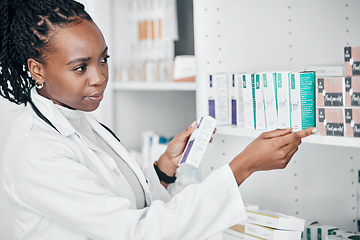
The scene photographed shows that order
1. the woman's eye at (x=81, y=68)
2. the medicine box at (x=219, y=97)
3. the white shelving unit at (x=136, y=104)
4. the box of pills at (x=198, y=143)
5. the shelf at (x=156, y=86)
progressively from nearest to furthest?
the woman's eye at (x=81, y=68) < the box of pills at (x=198, y=143) < the medicine box at (x=219, y=97) < the shelf at (x=156, y=86) < the white shelving unit at (x=136, y=104)

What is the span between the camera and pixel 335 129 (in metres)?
0.99

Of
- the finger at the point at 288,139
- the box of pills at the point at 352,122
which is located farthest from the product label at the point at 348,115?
the finger at the point at 288,139

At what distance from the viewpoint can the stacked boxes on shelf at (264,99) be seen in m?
1.02

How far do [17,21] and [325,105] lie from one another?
2.58 ft

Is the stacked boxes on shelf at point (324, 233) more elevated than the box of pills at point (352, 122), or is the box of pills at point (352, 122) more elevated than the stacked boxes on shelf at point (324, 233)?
the box of pills at point (352, 122)

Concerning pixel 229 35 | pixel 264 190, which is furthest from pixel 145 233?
pixel 229 35

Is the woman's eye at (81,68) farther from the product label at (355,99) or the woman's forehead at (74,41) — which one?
the product label at (355,99)

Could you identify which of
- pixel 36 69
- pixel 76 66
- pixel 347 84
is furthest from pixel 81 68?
pixel 347 84

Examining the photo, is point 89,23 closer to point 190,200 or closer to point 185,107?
point 190,200

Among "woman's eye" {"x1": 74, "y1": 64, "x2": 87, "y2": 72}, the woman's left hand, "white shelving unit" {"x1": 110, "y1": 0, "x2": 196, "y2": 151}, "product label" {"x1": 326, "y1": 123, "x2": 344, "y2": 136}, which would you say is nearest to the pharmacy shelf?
"product label" {"x1": 326, "y1": 123, "x2": 344, "y2": 136}

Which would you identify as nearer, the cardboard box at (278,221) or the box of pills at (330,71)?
the cardboard box at (278,221)

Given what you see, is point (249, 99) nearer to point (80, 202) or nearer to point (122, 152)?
point (122, 152)

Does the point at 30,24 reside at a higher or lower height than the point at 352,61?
higher

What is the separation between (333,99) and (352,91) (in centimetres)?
5
